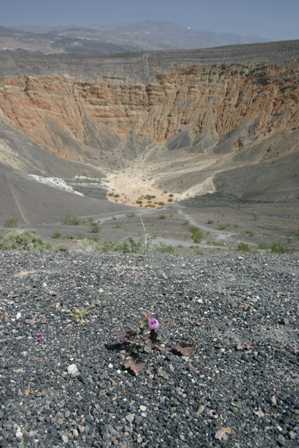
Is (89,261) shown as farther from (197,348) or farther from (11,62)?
(11,62)

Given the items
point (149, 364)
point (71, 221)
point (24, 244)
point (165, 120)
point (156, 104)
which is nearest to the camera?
point (149, 364)

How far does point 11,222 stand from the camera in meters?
26.7

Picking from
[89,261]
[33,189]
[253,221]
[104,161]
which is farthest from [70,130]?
[89,261]

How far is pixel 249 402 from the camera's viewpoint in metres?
4.27

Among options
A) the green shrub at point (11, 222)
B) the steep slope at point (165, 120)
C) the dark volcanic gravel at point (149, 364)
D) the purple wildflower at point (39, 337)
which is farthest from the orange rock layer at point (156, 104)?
the purple wildflower at point (39, 337)

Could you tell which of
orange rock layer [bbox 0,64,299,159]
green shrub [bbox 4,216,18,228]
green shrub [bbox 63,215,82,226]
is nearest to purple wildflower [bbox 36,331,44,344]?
green shrub [bbox 4,216,18,228]

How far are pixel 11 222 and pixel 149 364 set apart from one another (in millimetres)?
23406

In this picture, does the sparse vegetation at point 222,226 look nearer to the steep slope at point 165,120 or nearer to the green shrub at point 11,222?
the steep slope at point 165,120

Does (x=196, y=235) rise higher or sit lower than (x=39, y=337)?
lower

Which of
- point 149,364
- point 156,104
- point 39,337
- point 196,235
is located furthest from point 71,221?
point 156,104

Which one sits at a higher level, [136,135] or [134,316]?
[134,316]

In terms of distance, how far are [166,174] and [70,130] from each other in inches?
590

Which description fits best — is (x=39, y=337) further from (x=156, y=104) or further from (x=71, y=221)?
(x=156, y=104)

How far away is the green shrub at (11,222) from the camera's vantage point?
2620 cm
